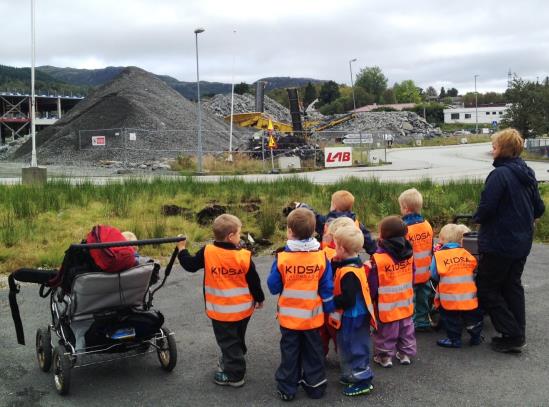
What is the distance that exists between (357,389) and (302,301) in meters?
0.79

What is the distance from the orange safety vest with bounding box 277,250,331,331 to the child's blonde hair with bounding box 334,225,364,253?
0.23m

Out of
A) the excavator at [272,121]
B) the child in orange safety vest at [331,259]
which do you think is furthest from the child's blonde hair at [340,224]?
the excavator at [272,121]

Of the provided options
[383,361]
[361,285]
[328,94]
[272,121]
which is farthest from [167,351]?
[328,94]

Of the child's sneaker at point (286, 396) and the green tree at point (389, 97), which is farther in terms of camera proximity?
the green tree at point (389, 97)

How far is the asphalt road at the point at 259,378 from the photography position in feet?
13.9

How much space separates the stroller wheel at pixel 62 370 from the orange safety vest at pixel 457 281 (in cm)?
330

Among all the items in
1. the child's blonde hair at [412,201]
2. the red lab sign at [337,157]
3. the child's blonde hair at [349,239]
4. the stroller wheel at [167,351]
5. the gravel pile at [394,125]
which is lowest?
the stroller wheel at [167,351]

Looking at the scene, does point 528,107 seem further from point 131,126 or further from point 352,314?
point 352,314

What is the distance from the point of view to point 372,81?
168875 mm

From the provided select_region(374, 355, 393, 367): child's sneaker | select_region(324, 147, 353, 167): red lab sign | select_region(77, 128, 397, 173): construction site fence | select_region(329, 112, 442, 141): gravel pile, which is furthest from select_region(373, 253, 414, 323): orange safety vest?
select_region(329, 112, 442, 141): gravel pile

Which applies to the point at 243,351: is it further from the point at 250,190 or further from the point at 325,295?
the point at 250,190

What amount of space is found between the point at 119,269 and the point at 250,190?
368 inches

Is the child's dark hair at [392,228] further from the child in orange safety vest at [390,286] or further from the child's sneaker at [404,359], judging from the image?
the child's sneaker at [404,359]

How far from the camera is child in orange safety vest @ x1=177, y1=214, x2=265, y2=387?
14.4 feet
